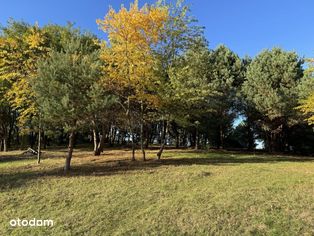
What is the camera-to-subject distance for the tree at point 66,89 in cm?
1212

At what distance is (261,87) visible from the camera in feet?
81.4

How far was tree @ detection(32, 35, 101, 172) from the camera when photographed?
39.8 ft

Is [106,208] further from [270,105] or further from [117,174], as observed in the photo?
[270,105]

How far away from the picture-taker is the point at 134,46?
1468cm

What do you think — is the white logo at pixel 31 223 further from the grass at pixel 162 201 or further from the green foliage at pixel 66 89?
the green foliage at pixel 66 89

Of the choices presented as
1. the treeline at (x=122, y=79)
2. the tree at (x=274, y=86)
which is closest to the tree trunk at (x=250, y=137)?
the tree at (x=274, y=86)

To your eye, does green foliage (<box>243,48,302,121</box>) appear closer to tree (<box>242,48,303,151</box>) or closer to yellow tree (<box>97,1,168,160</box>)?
Result: tree (<box>242,48,303,151</box>)

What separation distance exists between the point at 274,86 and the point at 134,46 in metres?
15.8

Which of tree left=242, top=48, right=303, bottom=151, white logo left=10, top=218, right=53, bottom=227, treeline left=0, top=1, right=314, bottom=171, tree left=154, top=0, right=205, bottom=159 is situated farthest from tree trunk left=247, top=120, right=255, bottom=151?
white logo left=10, top=218, right=53, bottom=227

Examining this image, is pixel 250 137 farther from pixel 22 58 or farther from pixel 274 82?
pixel 22 58

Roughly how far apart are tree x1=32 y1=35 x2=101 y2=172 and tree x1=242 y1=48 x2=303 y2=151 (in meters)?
16.2

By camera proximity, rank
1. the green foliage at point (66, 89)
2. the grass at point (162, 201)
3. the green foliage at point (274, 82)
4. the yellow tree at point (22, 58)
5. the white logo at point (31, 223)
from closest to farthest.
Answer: the grass at point (162, 201) → the white logo at point (31, 223) → the green foliage at point (66, 89) → the yellow tree at point (22, 58) → the green foliage at point (274, 82)

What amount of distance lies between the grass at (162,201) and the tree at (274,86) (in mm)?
12019

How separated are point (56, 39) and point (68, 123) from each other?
28.0 feet
